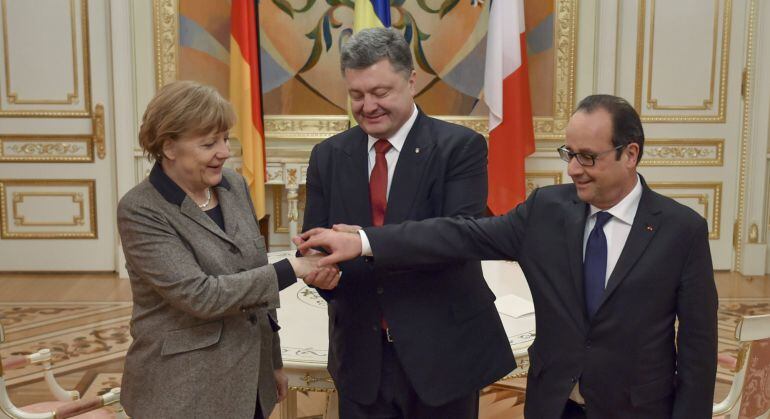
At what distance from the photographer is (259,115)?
5227mm

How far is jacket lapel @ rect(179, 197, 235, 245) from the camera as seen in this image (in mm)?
1774

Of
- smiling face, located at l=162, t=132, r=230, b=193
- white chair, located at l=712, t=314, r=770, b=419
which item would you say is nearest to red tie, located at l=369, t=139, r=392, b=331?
smiling face, located at l=162, t=132, r=230, b=193

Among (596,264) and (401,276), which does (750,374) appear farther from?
(401,276)

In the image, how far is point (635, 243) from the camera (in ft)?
5.51

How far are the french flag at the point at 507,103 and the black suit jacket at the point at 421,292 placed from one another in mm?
3356

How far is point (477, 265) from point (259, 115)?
3.43 metres

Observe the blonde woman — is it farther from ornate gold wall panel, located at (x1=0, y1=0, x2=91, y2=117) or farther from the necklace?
ornate gold wall panel, located at (x1=0, y1=0, x2=91, y2=117)

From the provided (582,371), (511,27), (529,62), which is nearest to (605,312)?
(582,371)

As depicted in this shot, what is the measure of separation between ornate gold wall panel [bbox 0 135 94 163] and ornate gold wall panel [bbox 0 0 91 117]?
0.52ft

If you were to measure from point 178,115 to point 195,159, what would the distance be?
10cm

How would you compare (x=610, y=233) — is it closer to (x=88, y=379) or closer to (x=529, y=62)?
(x=88, y=379)

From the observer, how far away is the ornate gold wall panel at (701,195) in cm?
574

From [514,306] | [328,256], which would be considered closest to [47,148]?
[514,306]

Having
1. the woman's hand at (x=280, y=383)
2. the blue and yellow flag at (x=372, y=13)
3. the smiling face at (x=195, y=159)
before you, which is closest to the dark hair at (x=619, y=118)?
the smiling face at (x=195, y=159)
